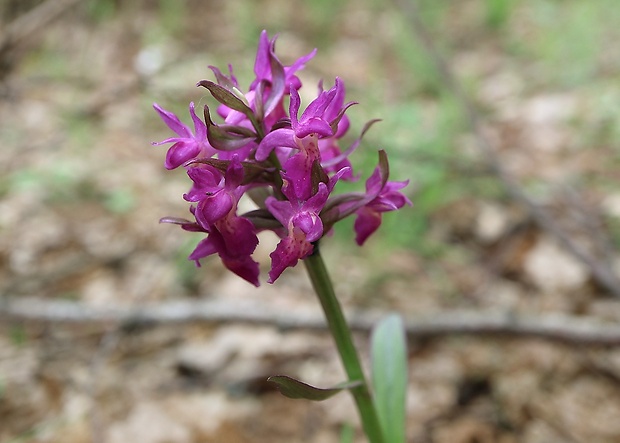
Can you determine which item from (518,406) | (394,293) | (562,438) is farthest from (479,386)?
(394,293)

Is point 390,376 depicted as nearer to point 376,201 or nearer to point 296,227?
point 376,201

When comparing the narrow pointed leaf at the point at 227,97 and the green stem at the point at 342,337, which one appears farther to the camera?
the green stem at the point at 342,337

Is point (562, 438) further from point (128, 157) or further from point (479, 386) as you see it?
point (128, 157)

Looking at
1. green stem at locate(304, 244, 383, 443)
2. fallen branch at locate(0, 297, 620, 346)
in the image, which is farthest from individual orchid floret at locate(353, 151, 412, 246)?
fallen branch at locate(0, 297, 620, 346)

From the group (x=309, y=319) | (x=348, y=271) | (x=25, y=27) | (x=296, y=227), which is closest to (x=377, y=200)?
(x=296, y=227)

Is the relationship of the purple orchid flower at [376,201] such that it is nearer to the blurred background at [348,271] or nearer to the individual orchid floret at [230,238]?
the individual orchid floret at [230,238]

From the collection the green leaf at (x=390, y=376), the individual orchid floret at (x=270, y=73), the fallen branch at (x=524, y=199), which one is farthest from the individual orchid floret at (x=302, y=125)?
the fallen branch at (x=524, y=199)
